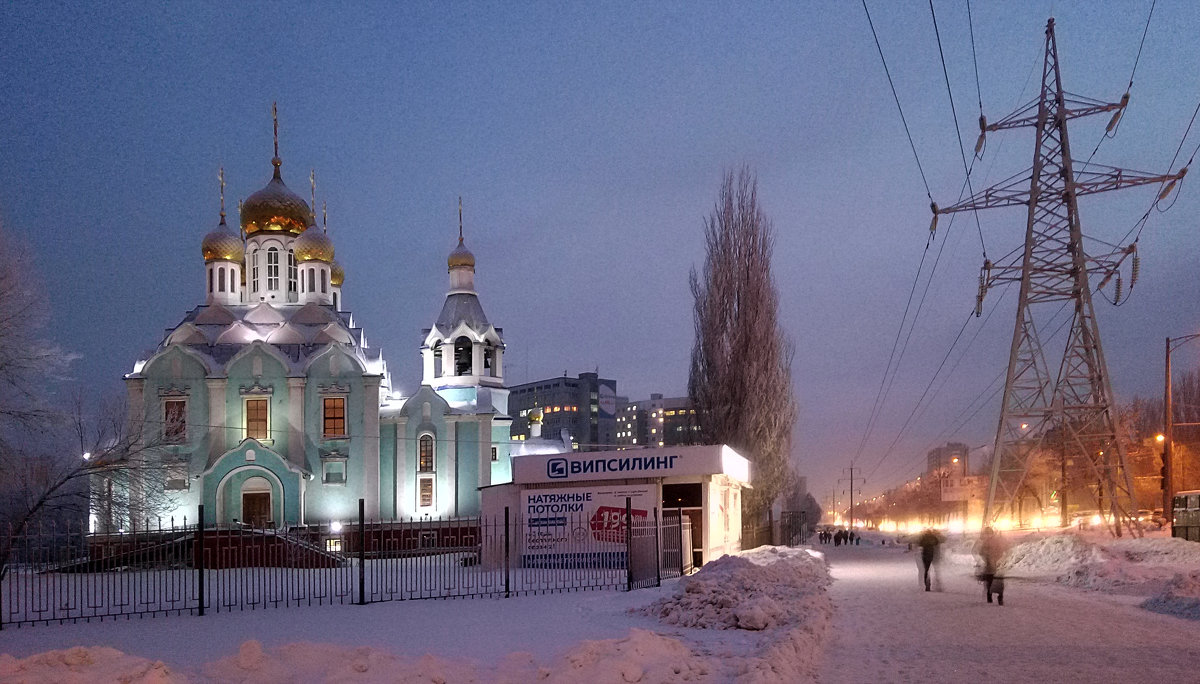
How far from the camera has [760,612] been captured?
519 inches

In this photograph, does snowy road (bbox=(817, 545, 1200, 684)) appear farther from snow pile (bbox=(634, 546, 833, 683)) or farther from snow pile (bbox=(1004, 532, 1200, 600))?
snow pile (bbox=(1004, 532, 1200, 600))

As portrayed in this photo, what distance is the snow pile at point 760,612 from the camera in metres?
10.2

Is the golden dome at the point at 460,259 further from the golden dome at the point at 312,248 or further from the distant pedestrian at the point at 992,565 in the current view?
the distant pedestrian at the point at 992,565

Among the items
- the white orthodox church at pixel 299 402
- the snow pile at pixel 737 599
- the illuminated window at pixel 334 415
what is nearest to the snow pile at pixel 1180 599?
the snow pile at pixel 737 599

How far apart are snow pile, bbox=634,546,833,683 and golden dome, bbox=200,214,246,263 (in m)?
39.7

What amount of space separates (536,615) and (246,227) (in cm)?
4079

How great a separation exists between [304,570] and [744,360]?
1942cm

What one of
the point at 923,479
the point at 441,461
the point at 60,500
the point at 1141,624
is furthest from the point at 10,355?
the point at 923,479

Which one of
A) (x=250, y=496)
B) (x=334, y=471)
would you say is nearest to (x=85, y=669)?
(x=250, y=496)

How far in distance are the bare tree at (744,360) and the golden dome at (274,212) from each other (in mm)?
23135

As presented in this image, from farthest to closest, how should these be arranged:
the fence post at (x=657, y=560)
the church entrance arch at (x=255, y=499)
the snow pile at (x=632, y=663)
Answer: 1. the church entrance arch at (x=255, y=499)
2. the fence post at (x=657, y=560)
3. the snow pile at (x=632, y=663)

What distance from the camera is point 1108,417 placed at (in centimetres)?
2523

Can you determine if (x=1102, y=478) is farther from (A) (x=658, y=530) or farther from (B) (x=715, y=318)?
(B) (x=715, y=318)

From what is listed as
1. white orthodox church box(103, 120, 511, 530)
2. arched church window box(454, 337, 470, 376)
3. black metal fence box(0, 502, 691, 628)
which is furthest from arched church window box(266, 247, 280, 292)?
black metal fence box(0, 502, 691, 628)
